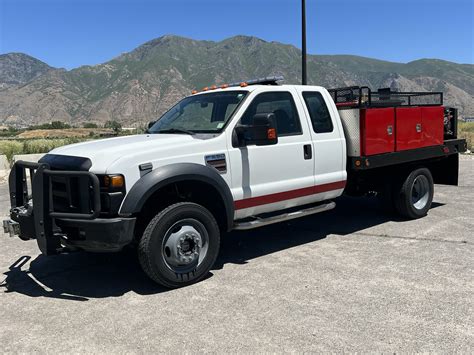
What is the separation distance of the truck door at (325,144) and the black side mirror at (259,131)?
829 mm

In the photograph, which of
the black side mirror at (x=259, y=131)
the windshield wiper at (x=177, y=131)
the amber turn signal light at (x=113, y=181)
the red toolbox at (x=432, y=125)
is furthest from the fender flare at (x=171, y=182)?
the red toolbox at (x=432, y=125)

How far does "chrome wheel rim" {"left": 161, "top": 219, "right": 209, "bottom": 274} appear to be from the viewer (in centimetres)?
456

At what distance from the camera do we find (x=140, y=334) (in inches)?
145

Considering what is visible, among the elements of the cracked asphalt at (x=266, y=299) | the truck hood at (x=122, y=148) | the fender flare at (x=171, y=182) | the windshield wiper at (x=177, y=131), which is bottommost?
the cracked asphalt at (x=266, y=299)

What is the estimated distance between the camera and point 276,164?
535cm

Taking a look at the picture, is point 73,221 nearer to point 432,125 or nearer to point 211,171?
point 211,171

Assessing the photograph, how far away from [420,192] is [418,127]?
3.83 feet

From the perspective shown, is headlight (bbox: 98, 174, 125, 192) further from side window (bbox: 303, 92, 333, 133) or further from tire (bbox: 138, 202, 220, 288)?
side window (bbox: 303, 92, 333, 133)

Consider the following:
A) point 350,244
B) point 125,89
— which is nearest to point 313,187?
point 350,244

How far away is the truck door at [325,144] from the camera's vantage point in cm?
580

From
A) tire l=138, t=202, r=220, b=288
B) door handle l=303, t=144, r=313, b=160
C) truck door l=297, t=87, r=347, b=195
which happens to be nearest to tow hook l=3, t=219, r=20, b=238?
tire l=138, t=202, r=220, b=288

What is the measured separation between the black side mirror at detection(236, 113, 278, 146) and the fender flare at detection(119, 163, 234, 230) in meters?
0.52

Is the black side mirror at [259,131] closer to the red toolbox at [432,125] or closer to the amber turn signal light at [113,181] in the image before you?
the amber turn signal light at [113,181]

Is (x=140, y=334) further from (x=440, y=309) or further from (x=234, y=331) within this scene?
(x=440, y=309)
